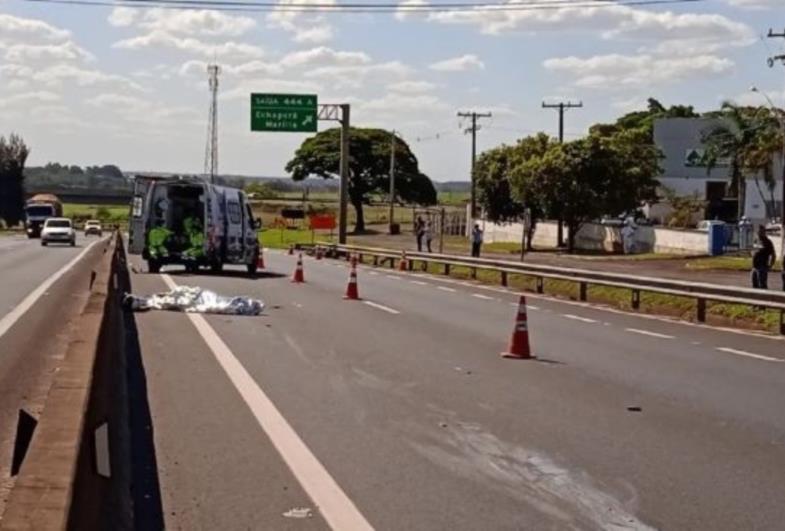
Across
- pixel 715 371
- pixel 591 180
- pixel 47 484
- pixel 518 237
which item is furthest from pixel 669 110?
pixel 47 484

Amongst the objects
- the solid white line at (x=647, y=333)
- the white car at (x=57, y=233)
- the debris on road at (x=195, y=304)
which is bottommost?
the white car at (x=57, y=233)

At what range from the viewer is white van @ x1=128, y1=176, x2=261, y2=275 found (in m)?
38.2

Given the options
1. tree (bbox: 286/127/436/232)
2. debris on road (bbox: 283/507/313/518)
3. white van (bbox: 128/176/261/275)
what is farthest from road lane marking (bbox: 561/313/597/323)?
tree (bbox: 286/127/436/232)

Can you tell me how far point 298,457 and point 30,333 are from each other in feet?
35.7

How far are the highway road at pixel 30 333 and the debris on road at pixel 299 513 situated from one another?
5.33ft

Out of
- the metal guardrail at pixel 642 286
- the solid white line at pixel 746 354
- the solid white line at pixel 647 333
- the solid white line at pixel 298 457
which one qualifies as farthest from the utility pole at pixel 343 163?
the solid white line at pixel 298 457

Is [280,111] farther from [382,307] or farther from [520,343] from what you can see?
[520,343]

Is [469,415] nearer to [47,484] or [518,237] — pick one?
[47,484]

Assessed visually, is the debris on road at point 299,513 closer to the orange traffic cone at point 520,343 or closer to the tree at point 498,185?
the orange traffic cone at point 520,343

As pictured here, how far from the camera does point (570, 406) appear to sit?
12820 millimetres

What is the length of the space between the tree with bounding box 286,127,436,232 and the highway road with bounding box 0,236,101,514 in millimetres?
66818

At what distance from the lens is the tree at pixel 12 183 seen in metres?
144

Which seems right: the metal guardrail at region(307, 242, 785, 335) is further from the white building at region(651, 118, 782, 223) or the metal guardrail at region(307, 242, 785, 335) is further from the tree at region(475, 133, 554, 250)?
the white building at region(651, 118, 782, 223)

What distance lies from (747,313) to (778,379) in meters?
10.2
